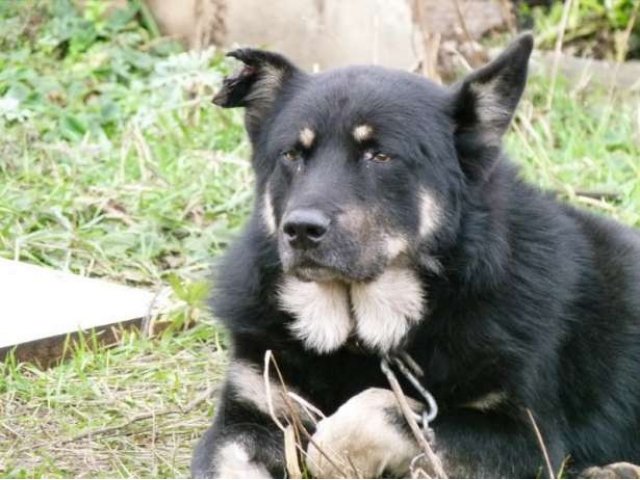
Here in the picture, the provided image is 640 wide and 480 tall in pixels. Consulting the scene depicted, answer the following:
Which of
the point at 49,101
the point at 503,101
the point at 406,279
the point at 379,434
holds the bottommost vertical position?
the point at 49,101

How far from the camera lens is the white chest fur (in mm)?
4738

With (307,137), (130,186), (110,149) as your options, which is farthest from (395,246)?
(110,149)

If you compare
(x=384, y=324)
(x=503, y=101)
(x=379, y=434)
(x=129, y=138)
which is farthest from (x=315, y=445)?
(x=129, y=138)

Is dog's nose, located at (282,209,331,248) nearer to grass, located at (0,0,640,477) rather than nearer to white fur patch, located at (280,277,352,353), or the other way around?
white fur patch, located at (280,277,352,353)

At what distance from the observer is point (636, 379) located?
5.05 meters

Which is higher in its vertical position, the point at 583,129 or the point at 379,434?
the point at 379,434

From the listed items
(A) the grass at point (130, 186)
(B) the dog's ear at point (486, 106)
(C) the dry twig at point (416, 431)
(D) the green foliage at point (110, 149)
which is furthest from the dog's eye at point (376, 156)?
(D) the green foliage at point (110, 149)

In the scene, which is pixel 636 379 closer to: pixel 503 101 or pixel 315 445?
pixel 503 101

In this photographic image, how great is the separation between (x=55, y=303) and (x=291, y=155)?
1.77 m

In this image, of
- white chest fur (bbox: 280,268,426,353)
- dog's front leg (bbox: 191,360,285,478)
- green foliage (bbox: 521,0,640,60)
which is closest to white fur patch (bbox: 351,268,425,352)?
white chest fur (bbox: 280,268,426,353)

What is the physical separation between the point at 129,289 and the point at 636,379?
244cm

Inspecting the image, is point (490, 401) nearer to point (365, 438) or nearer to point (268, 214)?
point (365, 438)

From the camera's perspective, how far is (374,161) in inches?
184

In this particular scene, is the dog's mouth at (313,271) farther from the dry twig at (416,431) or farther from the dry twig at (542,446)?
the dry twig at (542,446)
